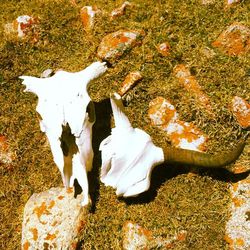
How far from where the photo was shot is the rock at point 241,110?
288 cm

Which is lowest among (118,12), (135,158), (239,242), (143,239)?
(143,239)

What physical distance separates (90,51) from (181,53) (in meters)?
0.74

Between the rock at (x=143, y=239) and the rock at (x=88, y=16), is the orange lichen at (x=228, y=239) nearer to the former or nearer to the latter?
the rock at (x=143, y=239)

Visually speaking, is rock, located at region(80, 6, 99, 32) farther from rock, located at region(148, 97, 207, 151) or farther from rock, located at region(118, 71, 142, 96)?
rock, located at region(148, 97, 207, 151)

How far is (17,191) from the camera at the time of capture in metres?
3.00

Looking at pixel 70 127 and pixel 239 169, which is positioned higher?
pixel 70 127

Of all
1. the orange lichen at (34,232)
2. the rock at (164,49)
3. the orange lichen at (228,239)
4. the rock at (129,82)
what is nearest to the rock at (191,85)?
the rock at (164,49)

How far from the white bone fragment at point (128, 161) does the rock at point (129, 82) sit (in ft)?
1.40

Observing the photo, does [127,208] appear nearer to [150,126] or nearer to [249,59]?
[150,126]

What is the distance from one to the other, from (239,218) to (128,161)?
0.77 meters

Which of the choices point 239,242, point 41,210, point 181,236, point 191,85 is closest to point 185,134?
point 191,85

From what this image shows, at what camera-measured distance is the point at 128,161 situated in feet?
8.74

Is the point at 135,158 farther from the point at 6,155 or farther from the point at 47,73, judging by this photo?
the point at 47,73

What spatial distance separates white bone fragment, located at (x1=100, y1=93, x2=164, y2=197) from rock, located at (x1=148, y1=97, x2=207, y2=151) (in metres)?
0.24
